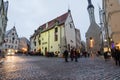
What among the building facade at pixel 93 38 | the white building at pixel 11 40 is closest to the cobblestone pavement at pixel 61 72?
the building facade at pixel 93 38

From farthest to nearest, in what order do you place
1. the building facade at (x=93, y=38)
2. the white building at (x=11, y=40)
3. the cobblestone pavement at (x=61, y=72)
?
1. the white building at (x=11, y=40)
2. the building facade at (x=93, y=38)
3. the cobblestone pavement at (x=61, y=72)

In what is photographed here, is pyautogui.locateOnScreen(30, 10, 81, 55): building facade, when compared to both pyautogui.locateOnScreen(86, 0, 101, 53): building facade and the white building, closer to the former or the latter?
pyautogui.locateOnScreen(86, 0, 101, 53): building facade

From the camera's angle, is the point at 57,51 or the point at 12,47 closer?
the point at 57,51

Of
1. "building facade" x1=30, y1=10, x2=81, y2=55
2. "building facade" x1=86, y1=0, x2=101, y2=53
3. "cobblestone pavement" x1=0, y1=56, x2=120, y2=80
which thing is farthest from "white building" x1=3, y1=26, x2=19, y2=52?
"cobblestone pavement" x1=0, y1=56, x2=120, y2=80

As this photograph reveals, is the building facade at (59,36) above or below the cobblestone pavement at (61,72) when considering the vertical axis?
above

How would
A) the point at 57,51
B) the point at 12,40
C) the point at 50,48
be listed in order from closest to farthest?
the point at 57,51 → the point at 50,48 → the point at 12,40

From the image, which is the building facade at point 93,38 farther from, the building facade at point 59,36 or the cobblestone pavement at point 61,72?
the cobblestone pavement at point 61,72

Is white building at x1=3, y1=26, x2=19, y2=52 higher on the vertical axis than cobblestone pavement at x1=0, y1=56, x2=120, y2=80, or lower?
higher

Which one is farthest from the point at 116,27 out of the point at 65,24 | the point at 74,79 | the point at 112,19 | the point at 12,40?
the point at 12,40

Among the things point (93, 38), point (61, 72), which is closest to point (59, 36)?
point (93, 38)

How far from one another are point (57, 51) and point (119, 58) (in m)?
40.0

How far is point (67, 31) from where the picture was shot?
60.0m

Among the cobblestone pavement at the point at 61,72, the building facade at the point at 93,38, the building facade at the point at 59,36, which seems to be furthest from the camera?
the building facade at the point at 93,38

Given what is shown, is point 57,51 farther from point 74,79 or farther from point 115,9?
point 74,79
